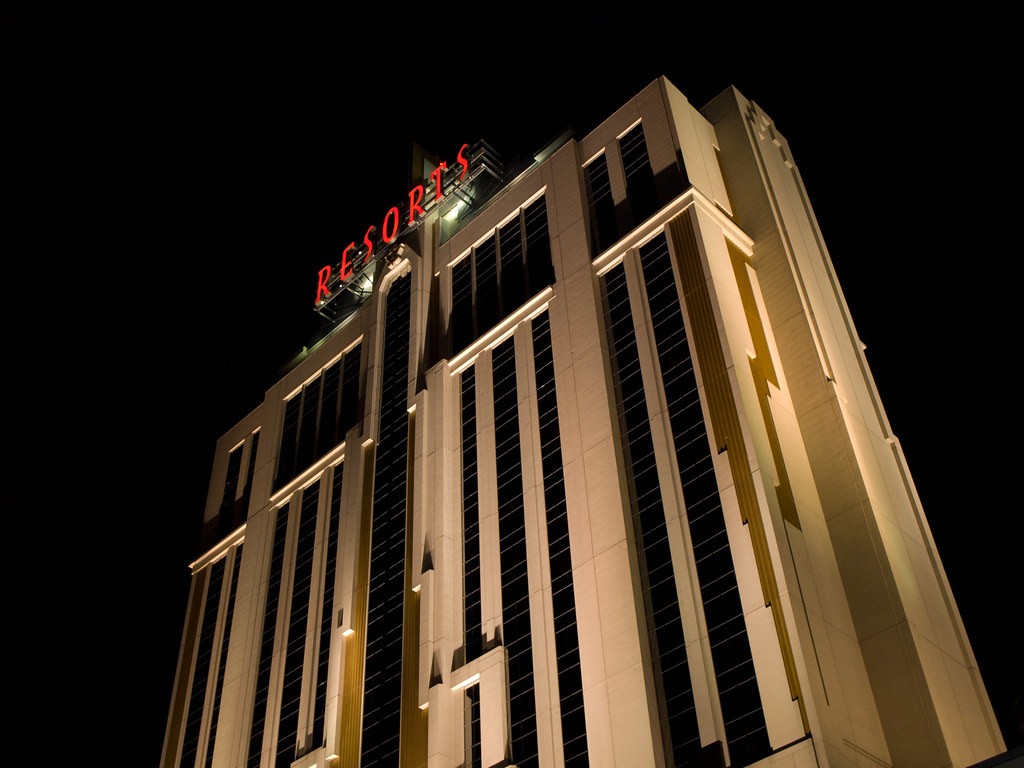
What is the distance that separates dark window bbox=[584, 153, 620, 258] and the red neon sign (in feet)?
44.0

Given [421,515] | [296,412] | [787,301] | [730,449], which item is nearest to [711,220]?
[787,301]

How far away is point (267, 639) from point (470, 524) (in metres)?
16.5

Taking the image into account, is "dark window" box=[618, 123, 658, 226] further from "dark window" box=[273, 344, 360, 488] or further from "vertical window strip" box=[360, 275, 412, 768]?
"dark window" box=[273, 344, 360, 488]

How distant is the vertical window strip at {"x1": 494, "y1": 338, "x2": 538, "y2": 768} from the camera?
A: 45438 mm

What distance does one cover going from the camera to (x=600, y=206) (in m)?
61.0

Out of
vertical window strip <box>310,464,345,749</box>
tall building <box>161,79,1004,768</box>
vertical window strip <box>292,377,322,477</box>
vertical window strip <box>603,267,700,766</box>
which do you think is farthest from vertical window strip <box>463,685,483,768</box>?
vertical window strip <box>292,377,322,477</box>

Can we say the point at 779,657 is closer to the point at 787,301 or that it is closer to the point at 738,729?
the point at 738,729

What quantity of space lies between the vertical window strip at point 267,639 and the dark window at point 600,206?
25794 millimetres

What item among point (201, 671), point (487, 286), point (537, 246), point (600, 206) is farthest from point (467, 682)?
point (201, 671)

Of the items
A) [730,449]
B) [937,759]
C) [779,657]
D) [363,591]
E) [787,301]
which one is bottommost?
[937,759]

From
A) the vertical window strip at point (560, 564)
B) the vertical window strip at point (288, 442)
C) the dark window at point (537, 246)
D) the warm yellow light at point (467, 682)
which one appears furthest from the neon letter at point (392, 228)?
the warm yellow light at point (467, 682)

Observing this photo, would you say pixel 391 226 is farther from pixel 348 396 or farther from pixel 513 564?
pixel 513 564

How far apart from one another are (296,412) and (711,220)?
108 ft

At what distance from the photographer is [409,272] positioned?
72.6 metres
